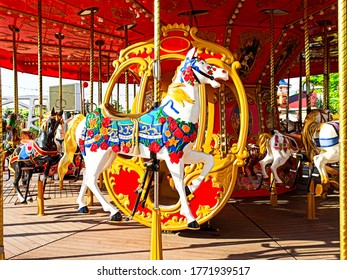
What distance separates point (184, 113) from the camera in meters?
3.45

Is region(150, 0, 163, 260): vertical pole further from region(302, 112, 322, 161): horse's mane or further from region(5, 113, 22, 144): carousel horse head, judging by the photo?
region(5, 113, 22, 144): carousel horse head

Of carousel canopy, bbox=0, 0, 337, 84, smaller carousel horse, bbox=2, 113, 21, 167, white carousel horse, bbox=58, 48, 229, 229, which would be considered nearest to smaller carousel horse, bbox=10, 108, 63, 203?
carousel canopy, bbox=0, 0, 337, 84

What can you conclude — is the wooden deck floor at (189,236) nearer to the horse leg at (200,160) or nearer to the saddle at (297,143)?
the horse leg at (200,160)

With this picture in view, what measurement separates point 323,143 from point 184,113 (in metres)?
→ 2.38

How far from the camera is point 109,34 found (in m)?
8.20

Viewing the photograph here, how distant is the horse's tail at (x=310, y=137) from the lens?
5074 millimetres

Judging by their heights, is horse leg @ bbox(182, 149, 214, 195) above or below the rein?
below

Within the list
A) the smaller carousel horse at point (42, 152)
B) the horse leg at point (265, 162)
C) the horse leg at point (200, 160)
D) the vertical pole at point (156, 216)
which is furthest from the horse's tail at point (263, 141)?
the vertical pole at point (156, 216)

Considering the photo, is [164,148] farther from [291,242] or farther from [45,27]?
[45,27]

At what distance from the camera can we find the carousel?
345 centimetres

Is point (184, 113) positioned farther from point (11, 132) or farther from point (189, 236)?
point (11, 132)

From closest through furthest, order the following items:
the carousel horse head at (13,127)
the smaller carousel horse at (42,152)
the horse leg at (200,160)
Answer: the horse leg at (200,160) → the smaller carousel horse at (42,152) → the carousel horse head at (13,127)

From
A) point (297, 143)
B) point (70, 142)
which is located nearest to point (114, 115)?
point (70, 142)

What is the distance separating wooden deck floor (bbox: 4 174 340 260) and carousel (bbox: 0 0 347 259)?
0.83 ft
